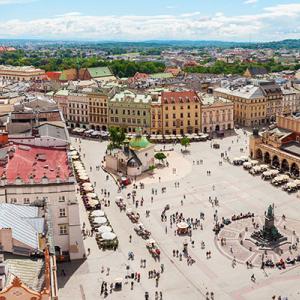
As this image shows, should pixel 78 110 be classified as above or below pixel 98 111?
below

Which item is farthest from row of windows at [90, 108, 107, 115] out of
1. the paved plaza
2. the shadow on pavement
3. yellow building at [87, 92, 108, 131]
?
the shadow on pavement

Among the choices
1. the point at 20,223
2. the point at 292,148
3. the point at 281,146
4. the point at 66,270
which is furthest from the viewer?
the point at 281,146

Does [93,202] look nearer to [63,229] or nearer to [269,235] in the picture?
[63,229]

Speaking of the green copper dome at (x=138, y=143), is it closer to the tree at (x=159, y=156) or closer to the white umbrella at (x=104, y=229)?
the tree at (x=159, y=156)

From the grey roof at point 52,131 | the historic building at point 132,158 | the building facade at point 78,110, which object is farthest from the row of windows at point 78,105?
the grey roof at point 52,131

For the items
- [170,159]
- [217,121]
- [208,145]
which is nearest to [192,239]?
[170,159]

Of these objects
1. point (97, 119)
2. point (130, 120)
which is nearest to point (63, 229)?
point (130, 120)
